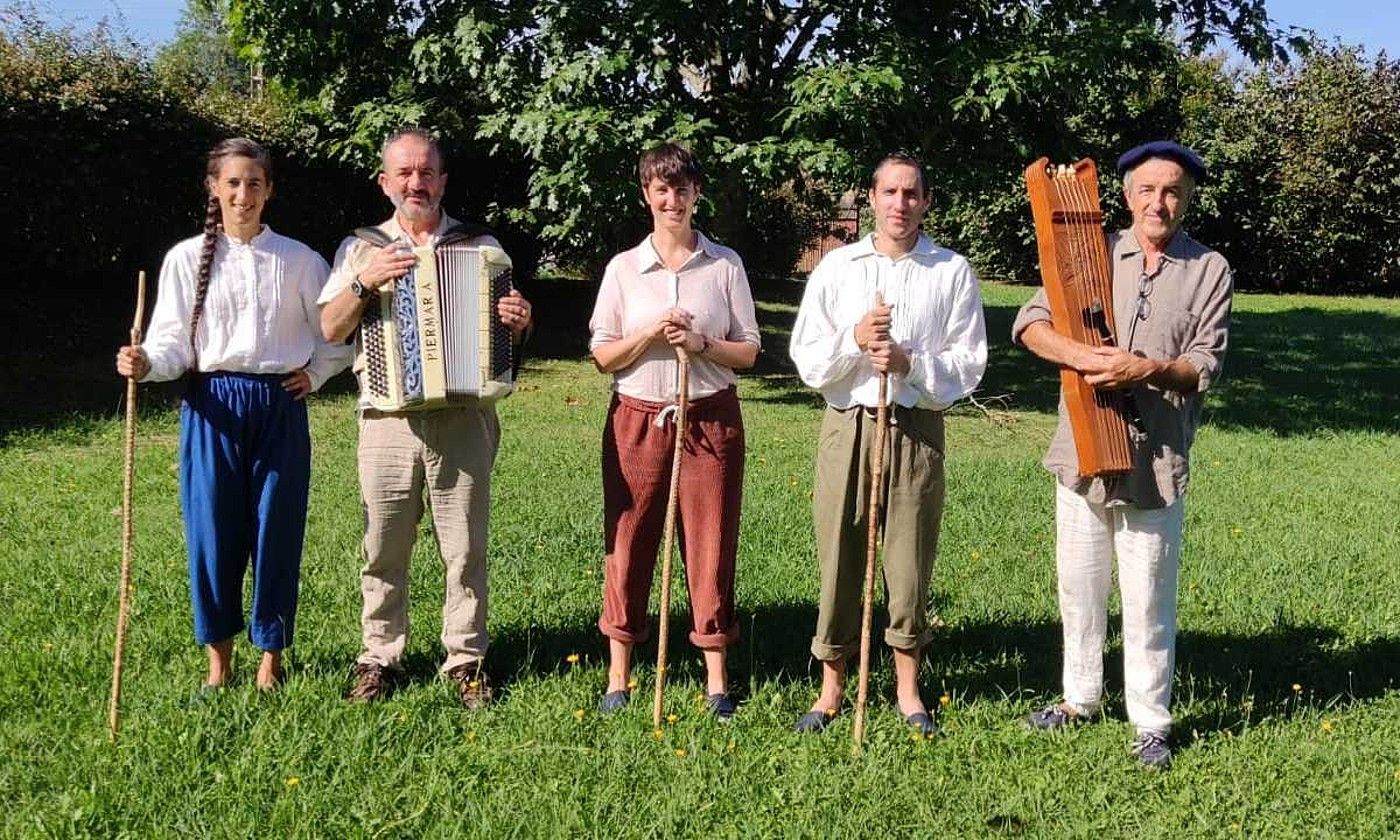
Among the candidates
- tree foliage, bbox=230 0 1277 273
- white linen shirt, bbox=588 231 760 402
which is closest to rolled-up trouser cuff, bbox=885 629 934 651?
white linen shirt, bbox=588 231 760 402

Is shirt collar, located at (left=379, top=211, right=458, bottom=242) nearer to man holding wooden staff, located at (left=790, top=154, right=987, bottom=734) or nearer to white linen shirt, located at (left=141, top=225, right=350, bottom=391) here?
white linen shirt, located at (left=141, top=225, right=350, bottom=391)

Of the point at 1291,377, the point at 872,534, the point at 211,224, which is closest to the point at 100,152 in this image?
the point at 211,224

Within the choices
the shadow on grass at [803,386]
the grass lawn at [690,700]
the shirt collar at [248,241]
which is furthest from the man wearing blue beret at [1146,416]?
the shadow on grass at [803,386]

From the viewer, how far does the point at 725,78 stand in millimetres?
12500

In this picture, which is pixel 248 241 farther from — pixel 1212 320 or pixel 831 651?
pixel 1212 320

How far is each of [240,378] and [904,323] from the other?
2.46 m

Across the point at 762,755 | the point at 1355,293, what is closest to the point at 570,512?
the point at 762,755

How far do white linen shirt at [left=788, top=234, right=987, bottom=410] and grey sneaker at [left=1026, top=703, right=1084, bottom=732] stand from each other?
1.29 m

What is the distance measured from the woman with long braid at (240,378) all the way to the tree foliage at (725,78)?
629cm

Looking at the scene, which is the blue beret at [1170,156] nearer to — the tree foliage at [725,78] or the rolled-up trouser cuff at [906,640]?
the rolled-up trouser cuff at [906,640]

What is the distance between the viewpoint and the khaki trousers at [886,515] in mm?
4348

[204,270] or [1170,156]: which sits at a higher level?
[1170,156]

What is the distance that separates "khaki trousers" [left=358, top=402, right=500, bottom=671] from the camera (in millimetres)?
4484

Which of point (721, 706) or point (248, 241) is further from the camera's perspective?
point (721, 706)
